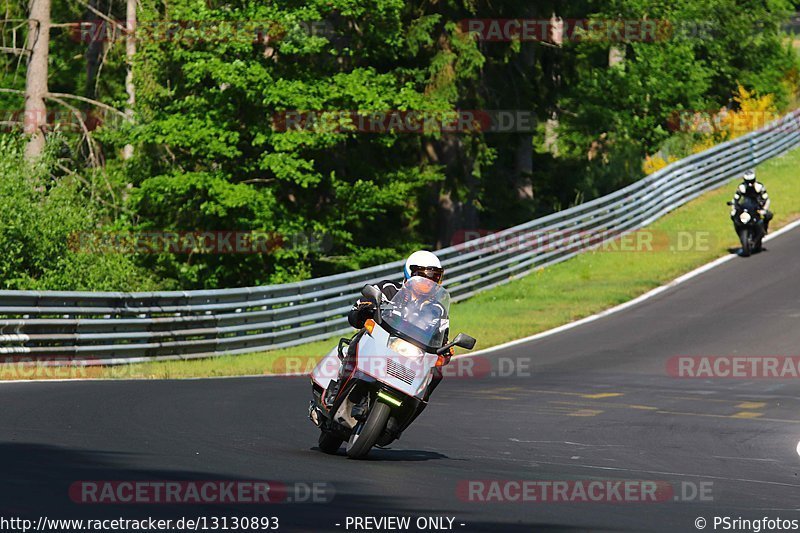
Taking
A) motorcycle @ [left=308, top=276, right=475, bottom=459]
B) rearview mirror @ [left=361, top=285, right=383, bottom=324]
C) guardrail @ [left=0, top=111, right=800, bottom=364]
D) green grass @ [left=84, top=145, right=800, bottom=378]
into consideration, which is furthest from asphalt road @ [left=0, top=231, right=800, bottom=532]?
guardrail @ [left=0, top=111, right=800, bottom=364]

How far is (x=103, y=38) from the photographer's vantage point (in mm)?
40906

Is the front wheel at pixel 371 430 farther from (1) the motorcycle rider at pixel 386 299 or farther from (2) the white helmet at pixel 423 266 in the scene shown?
(2) the white helmet at pixel 423 266

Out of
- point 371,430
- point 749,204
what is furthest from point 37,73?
point 371,430

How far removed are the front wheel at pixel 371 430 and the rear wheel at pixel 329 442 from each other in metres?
0.40

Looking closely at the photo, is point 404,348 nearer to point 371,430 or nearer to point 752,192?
point 371,430

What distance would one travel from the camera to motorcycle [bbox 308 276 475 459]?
9.94 metres

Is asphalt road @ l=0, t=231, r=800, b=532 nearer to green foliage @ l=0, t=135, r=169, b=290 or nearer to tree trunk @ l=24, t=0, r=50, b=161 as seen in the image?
green foliage @ l=0, t=135, r=169, b=290

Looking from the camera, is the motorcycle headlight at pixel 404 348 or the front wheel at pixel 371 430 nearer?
the front wheel at pixel 371 430

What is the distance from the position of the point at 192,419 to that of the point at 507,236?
19284mm

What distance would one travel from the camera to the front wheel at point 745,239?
30.4m

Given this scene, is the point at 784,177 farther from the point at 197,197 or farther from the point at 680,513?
the point at 680,513

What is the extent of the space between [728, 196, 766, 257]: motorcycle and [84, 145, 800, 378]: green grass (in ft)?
3.21

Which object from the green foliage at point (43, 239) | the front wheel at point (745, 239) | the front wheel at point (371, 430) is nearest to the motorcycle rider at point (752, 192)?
the front wheel at point (745, 239)

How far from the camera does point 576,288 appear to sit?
29453 millimetres
